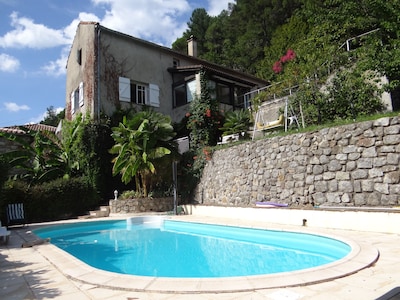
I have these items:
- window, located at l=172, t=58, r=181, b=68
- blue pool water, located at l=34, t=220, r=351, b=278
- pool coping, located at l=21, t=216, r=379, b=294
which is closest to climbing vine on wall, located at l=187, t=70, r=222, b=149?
window, located at l=172, t=58, r=181, b=68

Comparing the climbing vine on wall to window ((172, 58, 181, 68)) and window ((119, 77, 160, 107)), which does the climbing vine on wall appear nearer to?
window ((119, 77, 160, 107))

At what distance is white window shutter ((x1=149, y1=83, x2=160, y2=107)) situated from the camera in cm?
1977

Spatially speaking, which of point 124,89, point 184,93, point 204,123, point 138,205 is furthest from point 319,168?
point 124,89

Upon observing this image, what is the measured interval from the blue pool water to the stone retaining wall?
2.89 m

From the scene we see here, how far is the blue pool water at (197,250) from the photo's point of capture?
6.12m

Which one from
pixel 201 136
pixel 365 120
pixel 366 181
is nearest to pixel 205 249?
pixel 366 181

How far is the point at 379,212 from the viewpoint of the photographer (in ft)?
24.1

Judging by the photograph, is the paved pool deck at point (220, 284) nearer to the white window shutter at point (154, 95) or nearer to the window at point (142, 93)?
the window at point (142, 93)

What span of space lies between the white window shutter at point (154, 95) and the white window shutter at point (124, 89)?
1.51 meters

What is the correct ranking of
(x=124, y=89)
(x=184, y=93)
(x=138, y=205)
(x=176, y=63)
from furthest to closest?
(x=176, y=63), (x=184, y=93), (x=124, y=89), (x=138, y=205)

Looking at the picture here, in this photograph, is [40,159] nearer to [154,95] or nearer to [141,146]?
[141,146]

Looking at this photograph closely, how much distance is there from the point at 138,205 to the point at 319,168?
8.92m

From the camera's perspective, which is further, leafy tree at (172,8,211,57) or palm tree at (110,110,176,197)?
leafy tree at (172,8,211,57)

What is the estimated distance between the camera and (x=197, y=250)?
8117mm
